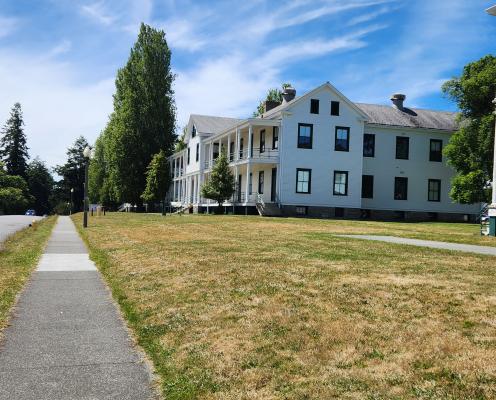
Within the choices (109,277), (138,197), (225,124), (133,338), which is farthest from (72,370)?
(138,197)

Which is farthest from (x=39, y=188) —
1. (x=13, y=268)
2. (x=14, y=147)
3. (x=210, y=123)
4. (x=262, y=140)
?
(x=13, y=268)

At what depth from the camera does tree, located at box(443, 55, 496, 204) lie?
32.1 meters

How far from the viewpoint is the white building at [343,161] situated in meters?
37.1

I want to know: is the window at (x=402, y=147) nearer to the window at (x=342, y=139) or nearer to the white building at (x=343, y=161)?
the white building at (x=343, y=161)

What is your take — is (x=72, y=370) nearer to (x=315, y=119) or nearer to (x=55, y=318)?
(x=55, y=318)

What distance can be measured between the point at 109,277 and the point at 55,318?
3132mm

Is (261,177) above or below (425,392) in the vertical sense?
above

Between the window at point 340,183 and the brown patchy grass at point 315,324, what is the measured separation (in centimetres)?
2699

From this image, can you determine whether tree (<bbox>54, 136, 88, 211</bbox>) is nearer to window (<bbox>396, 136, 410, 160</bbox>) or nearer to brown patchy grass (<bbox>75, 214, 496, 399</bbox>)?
window (<bbox>396, 136, 410, 160</bbox>)

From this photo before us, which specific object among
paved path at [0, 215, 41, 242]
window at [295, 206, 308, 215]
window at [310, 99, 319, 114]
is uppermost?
window at [310, 99, 319, 114]

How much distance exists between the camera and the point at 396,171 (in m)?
40.4

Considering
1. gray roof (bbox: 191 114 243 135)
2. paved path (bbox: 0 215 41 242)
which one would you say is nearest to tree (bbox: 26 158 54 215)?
gray roof (bbox: 191 114 243 135)

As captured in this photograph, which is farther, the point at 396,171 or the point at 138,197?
the point at 138,197

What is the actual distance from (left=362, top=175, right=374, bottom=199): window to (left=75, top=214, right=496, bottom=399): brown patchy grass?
1155 inches
